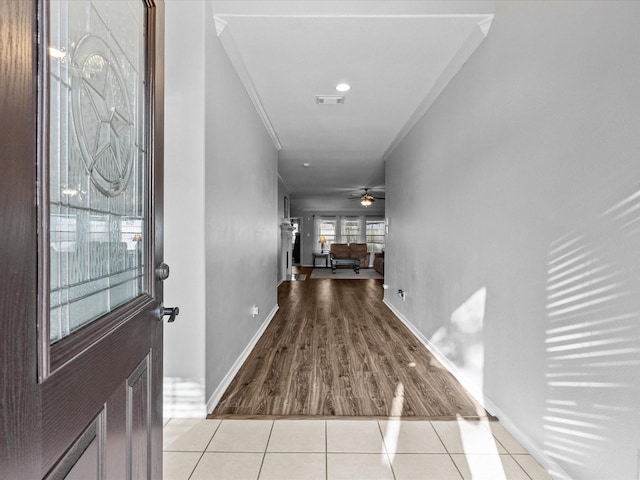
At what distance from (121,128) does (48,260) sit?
19.8 inches

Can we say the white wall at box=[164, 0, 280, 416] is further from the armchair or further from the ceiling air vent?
the armchair

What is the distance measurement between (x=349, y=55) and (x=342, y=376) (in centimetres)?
244

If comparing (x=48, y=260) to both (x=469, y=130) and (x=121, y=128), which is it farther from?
(x=469, y=130)

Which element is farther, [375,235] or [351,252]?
[375,235]

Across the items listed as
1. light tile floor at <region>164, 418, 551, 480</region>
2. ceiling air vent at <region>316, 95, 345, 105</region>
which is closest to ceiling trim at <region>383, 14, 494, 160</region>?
ceiling air vent at <region>316, 95, 345, 105</region>

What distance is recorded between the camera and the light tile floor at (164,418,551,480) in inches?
62.9

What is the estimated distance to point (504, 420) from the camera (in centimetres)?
197

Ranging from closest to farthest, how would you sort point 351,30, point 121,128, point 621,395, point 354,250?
point 121,128 < point 621,395 < point 351,30 < point 354,250

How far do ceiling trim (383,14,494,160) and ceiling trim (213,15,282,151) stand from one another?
63.9 inches

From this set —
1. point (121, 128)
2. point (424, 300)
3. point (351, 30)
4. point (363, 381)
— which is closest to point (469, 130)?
point (351, 30)

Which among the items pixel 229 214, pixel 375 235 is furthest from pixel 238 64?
pixel 375 235

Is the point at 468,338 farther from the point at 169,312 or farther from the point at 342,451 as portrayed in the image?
the point at 169,312

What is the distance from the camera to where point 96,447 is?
76 cm

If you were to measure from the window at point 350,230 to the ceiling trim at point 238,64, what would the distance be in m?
9.42
